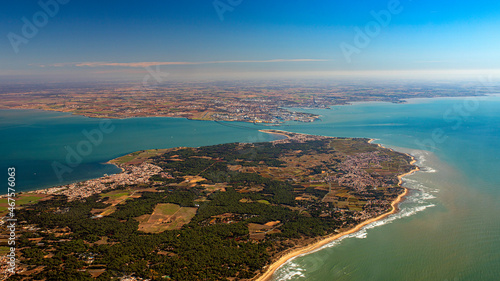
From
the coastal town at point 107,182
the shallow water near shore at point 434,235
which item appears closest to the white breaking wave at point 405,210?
the shallow water near shore at point 434,235

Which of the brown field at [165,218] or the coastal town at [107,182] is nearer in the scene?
the brown field at [165,218]

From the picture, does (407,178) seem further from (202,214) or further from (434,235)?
(202,214)

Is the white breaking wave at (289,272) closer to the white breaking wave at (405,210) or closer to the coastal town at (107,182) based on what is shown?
the white breaking wave at (405,210)

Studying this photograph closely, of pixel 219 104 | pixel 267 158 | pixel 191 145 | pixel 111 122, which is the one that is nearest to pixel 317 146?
pixel 267 158

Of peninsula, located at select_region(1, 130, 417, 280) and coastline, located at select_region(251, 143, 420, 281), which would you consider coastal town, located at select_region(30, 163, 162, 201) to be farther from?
coastline, located at select_region(251, 143, 420, 281)

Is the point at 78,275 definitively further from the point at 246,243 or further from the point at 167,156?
the point at 167,156

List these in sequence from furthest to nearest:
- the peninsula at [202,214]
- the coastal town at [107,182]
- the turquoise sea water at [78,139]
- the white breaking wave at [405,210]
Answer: the turquoise sea water at [78,139] → the coastal town at [107,182] → the white breaking wave at [405,210] → the peninsula at [202,214]
